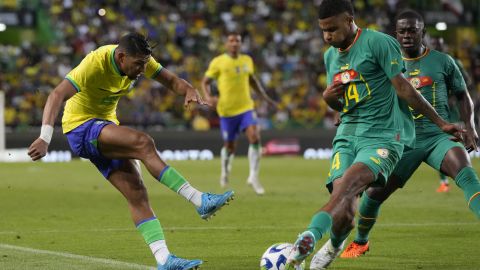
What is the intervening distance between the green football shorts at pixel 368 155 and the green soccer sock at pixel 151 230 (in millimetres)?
1463

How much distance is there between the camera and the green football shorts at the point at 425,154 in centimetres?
932

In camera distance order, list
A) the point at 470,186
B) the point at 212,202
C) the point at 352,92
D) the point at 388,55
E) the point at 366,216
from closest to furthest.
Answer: the point at 388,55
the point at 212,202
the point at 352,92
the point at 470,186
the point at 366,216

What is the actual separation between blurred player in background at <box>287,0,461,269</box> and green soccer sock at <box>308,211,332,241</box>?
12.9 inches

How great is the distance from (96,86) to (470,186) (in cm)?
352

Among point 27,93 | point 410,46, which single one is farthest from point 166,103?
point 410,46

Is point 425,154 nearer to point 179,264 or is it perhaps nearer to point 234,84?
point 179,264

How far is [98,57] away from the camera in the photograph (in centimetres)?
814

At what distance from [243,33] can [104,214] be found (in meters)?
23.2

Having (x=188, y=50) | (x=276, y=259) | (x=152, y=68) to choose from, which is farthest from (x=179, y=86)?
(x=188, y=50)

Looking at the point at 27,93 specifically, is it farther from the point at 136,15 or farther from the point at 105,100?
the point at 105,100

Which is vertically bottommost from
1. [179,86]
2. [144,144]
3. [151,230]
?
[151,230]

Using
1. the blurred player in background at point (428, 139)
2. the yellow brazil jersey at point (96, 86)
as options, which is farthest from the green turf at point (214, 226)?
the yellow brazil jersey at point (96, 86)

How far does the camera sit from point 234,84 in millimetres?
18984

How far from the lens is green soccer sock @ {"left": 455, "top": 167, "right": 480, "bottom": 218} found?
8969 mm
